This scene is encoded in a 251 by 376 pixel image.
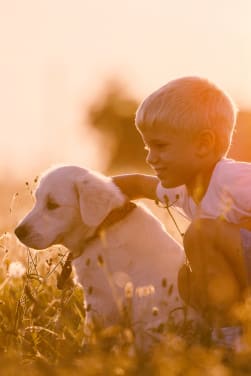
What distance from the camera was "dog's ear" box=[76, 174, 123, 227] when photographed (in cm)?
537

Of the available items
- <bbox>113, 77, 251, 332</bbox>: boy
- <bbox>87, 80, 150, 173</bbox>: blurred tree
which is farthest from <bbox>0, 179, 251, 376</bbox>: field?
<bbox>87, 80, 150, 173</bbox>: blurred tree

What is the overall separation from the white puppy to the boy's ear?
1.76 ft

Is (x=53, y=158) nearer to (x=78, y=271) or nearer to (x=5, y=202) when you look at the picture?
(x=5, y=202)

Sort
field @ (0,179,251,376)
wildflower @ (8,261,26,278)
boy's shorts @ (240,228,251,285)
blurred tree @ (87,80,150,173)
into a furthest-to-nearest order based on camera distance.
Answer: blurred tree @ (87,80,150,173), boy's shorts @ (240,228,251,285), wildflower @ (8,261,26,278), field @ (0,179,251,376)

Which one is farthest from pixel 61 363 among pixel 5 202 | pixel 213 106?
pixel 5 202

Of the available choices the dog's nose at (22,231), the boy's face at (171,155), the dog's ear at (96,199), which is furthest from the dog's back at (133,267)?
the dog's nose at (22,231)

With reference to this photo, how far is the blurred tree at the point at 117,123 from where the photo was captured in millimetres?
28875

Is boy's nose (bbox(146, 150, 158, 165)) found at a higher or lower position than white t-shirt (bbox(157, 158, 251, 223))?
higher

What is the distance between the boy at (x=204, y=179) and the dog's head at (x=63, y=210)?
45cm

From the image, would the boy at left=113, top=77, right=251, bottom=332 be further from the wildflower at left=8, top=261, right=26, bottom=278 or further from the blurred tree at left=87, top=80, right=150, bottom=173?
the blurred tree at left=87, top=80, right=150, bottom=173

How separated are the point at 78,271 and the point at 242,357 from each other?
2421 mm

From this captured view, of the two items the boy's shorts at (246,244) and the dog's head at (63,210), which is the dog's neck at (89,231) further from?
the boy's shorts at (246,244)

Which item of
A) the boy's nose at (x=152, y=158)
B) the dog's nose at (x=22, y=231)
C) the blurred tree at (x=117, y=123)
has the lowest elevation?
the blurred tree at (x=117, y=123)

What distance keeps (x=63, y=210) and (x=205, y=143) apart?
1047mm
